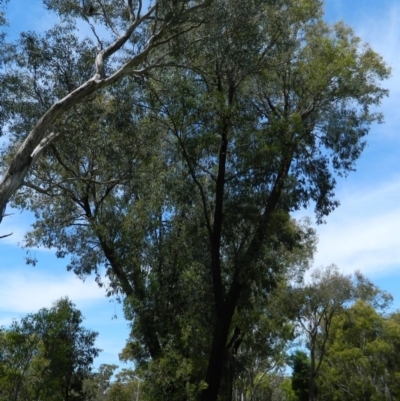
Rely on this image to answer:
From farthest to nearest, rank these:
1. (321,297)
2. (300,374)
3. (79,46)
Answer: (300,374)
(321,297)
(79,46)

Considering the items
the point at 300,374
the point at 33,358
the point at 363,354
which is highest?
the point at 300,374

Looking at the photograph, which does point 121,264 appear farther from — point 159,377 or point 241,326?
point 241,326

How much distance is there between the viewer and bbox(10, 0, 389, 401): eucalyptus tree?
50.2ft

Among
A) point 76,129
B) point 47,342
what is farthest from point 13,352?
point 76,129

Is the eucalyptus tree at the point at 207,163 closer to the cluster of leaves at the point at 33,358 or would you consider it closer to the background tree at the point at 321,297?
the cluster of leaves at the point at 33,358

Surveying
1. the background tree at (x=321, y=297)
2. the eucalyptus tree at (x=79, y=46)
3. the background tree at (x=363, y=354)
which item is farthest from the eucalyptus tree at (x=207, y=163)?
the background tree at (x=363, y=354)

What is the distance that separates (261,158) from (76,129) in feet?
17.4

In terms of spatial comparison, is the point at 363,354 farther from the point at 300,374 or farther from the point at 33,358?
the point at 33,358

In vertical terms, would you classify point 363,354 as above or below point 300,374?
below

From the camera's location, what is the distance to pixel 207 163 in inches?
669

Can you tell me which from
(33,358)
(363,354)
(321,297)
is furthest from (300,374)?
(33,358)

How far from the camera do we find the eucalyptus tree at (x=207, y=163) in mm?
15289

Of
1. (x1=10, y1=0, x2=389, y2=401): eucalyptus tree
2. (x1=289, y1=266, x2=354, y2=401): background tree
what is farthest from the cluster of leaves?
(x1=289, y1=266, x2=354, y2=401): background tree

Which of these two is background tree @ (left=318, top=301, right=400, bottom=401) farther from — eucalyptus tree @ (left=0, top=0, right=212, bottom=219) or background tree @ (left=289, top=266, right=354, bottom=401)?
eucalyptus tree @ (left=0, top=0, right=212, bottom=219)
